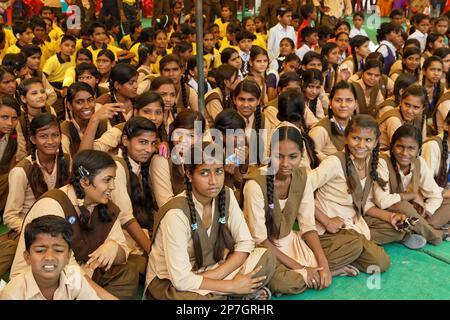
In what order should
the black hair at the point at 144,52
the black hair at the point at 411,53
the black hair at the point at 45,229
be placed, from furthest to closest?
the black hair at the point at 144,52 → the black hair at the point at 411,53 → the black hair at the point at 45,229

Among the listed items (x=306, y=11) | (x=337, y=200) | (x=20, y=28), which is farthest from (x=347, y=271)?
(x=306, y=11)

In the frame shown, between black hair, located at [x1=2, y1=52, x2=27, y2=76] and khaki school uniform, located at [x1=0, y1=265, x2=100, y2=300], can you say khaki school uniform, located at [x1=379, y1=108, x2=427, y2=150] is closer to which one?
khaki school uniform, located at [x1=0, y1=265, x2=100, y2=300]

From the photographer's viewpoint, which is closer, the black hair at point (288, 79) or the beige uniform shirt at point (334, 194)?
the beige uniform shirt at point (334, 194)

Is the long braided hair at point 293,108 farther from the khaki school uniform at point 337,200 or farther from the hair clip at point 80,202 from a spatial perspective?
the hair clip at point 80,202

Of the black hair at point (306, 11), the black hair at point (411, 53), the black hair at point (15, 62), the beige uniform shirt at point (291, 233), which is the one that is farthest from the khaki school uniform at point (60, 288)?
the black hair at point (306, 11)

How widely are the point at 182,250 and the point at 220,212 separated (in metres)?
0.23

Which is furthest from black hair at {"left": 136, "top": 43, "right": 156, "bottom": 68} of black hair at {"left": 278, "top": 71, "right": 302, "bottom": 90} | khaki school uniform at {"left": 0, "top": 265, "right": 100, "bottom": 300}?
khaki school uniform at {"left": 0, "top": 265, "right": 100, "bottom": 300}

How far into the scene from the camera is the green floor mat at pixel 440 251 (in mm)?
2536

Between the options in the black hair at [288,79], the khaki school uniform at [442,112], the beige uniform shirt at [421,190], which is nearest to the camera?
the beige uniform shirt at [421,190]

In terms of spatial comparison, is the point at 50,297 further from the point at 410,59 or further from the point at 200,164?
the point at 410,59

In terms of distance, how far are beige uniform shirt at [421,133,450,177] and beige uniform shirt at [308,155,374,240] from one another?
49cm

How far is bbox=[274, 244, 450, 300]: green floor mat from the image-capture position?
2.25 metres

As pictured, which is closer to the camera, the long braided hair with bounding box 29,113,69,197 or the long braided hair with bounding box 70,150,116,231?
the long braided hair with bounding box 70,150,116,231

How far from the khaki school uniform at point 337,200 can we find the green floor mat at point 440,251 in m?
0.29
